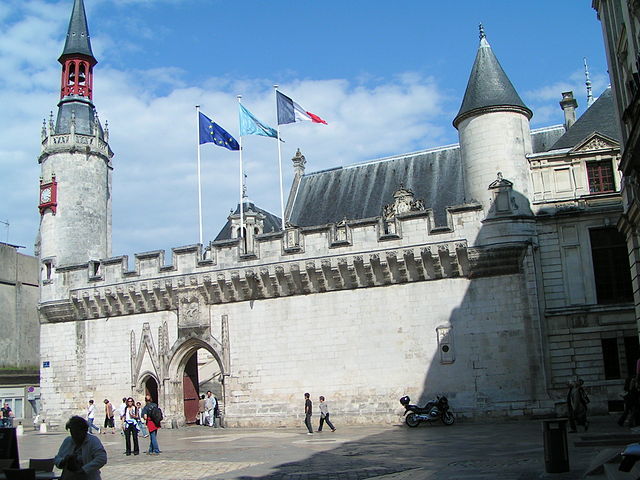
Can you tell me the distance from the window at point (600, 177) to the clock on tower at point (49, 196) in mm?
19990

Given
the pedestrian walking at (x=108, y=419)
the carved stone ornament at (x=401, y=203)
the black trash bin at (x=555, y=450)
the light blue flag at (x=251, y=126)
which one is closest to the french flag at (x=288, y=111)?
the light blue flag at (x=251, y=126)

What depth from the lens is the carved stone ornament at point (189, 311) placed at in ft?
84.6

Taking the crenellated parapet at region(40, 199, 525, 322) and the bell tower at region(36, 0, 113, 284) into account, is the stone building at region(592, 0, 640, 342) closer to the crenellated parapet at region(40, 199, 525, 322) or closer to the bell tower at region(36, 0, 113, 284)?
the crenellated parapet at region(40, 199, 525, 322)

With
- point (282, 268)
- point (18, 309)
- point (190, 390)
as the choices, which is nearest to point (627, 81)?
point (282, 268)

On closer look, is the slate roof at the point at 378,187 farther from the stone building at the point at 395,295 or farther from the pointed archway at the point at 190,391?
the pointed archway at the point at 190,391

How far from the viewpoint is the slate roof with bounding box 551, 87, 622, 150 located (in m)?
22.8

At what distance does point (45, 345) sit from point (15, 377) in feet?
34.4

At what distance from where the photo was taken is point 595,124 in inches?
912

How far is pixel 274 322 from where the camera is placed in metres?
24.6

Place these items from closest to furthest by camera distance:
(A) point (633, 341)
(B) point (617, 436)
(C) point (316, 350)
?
(B) point (617, 436) < (A) point (633, 341) < (C) point (316, 350)

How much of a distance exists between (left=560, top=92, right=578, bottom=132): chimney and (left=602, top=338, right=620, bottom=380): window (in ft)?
33.2

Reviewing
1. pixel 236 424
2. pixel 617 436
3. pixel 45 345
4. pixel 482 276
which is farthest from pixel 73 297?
pixel 617 436

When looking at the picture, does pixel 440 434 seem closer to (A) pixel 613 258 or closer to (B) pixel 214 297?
(A) pixel 613 258

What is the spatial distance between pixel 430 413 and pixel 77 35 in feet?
71.6
